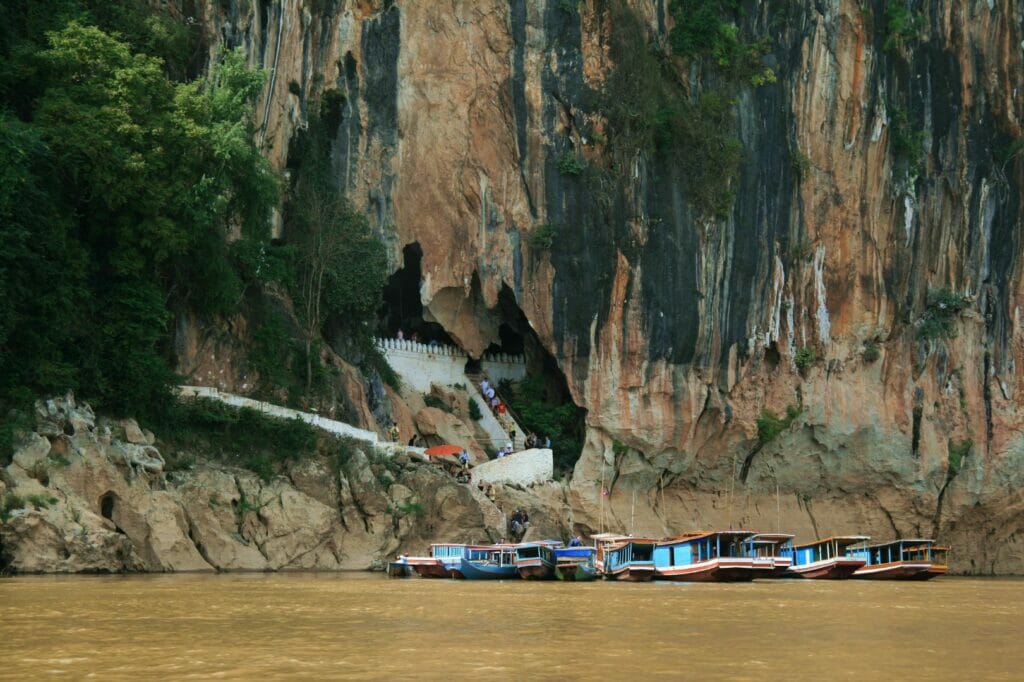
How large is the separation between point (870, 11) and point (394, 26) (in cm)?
1497

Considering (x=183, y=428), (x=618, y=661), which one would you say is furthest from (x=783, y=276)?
(x=618, y=661)

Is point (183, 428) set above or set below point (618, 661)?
above

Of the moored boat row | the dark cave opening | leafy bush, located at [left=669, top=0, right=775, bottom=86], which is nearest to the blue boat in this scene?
the moored boat row

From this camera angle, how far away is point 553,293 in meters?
40.4

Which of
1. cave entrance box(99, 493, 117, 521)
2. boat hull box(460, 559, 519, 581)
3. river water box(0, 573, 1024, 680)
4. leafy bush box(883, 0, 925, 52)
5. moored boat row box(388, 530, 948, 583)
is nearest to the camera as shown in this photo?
river water box(0, 573, 1024, 680)

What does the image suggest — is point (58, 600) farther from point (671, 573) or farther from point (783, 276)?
point (783, 276)

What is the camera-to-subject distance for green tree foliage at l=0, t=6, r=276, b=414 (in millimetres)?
29094

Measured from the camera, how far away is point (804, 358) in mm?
42969

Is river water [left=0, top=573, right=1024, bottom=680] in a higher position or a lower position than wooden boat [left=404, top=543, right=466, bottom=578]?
lower

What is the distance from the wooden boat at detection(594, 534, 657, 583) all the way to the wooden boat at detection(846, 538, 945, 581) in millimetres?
6331

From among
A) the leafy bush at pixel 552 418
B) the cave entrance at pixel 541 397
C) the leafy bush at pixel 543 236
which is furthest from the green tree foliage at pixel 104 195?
the leafy bush at pixel 552 418

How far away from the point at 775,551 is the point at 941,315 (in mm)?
12281

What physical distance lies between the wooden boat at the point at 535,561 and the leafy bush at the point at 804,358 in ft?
45.4

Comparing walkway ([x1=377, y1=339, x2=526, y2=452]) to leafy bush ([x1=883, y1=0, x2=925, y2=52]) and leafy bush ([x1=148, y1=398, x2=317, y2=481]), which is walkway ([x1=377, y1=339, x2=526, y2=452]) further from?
leafy bush ([x1=883, y1=0, x2=925, y2=52])
